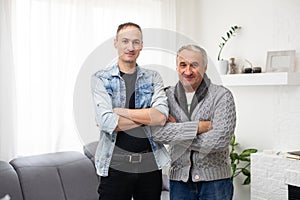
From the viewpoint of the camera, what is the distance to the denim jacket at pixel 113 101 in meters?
1.76

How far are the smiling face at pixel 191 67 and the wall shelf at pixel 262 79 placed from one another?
1712mm

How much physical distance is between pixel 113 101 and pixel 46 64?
6.10ft

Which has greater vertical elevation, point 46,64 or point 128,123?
point 46,64

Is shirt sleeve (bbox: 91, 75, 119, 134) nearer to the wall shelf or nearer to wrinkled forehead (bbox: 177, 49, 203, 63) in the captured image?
wrinkled forehead (bbox: 177, 49, 203, 63)

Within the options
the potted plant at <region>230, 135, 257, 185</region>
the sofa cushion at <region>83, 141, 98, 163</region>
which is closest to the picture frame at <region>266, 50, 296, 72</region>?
the potted plant at <region>230, 135, 257, 185</region>

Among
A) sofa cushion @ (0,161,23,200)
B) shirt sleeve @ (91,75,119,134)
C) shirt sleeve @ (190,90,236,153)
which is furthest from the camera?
sofa cushion @ (0,161,23,200)

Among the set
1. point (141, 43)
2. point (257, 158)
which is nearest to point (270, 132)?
point (257, 158)

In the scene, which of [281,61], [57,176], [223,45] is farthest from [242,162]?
[57,176]

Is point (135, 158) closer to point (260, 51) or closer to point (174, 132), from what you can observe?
point (174, 132)

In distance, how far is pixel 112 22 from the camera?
3.84m

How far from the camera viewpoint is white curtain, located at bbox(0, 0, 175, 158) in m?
3.33

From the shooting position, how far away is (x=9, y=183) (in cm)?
284

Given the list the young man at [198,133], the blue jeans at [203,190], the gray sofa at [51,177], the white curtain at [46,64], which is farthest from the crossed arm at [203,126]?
the white curtain at [46,64]

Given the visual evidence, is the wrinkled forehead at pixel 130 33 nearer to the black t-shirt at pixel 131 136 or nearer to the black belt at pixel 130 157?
the black t-shirt at pixel 131 136
